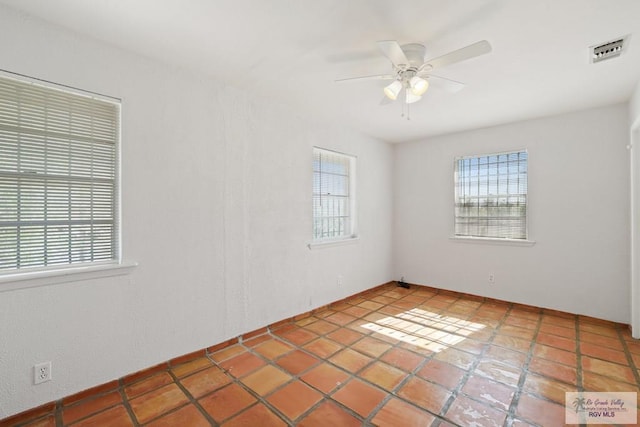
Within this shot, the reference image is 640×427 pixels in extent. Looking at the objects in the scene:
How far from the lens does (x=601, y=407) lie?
200 cm

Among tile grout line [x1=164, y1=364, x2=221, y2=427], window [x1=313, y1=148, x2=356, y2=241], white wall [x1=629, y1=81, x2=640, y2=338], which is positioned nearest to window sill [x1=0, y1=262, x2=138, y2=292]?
tile grout line [x1=164, y1=364, x2=221, y2=427]

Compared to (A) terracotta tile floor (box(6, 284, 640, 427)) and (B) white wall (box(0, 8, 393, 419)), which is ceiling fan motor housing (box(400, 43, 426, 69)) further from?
(A) terracotta tile floor (box(6, 284, 640, 427))

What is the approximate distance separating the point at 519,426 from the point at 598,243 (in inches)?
114

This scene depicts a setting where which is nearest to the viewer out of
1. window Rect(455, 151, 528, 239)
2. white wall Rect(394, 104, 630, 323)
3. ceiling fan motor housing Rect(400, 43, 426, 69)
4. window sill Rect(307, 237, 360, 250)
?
ceiling fan motor housing Rect(400, 43, 426, 69)

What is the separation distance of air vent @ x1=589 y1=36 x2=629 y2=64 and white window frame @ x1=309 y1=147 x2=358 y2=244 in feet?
9.06

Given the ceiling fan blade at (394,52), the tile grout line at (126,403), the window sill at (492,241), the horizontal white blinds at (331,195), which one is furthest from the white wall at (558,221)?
the tile grout line at (126,403)

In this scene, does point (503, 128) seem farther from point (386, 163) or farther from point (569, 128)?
point (386, 163)

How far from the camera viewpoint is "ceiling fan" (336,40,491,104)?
181 cm

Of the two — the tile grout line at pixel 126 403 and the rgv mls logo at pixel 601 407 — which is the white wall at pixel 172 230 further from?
the rgv mls logo at pixel 601 407

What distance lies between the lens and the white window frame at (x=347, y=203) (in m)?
3.91

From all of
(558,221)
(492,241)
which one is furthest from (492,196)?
(558,221)

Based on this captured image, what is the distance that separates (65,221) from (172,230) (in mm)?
706

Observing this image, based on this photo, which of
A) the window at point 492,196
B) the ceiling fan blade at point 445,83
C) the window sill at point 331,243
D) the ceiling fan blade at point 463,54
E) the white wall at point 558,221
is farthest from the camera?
the window at point 492,196

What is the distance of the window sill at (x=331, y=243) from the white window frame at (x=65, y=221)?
2.07 metres
